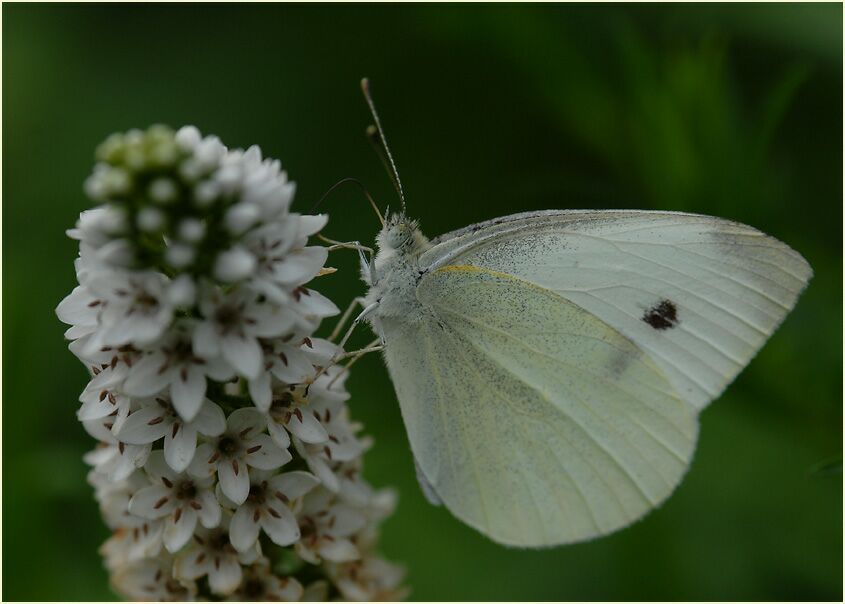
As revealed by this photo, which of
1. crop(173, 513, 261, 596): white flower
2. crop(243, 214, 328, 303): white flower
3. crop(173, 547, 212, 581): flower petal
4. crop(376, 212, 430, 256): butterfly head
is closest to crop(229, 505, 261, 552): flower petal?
crop(173, 513, 261, 596): white flower

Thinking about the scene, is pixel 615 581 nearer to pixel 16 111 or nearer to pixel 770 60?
pixel 770 60

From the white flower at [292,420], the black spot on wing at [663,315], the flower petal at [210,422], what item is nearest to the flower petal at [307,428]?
the white flower at [292,420]

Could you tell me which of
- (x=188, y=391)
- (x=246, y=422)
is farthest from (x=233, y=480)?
(x=188, y=391)

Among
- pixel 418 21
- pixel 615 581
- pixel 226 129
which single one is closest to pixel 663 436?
pixel 615 581

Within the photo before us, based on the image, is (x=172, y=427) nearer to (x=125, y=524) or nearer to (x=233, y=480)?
Result: (x=233, y=480)

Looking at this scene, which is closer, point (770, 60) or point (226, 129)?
point (770, 60)

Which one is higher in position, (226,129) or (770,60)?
(226,129)

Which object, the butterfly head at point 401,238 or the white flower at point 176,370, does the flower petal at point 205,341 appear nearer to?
the white flower at point 176,370
